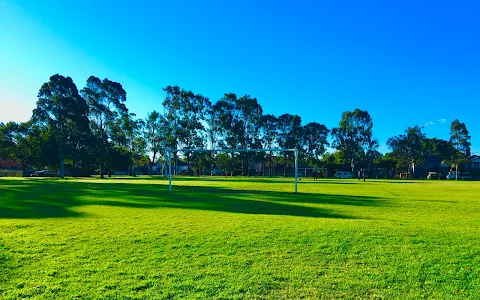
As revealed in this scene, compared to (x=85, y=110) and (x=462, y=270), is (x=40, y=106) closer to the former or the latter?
(x=85, y=110)

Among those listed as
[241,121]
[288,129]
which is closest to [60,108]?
[241,121]

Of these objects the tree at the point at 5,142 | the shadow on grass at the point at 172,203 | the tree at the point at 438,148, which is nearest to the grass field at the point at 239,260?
the shadow on grass at the point at 172,203

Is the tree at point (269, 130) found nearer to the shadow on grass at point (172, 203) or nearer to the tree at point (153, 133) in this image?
the tree at point (153, 133)

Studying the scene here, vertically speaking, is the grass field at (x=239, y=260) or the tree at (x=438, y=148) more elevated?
the tree at (x=438, y=148)

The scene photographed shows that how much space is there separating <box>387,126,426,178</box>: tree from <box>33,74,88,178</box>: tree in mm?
76411

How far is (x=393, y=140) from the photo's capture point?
91.2m

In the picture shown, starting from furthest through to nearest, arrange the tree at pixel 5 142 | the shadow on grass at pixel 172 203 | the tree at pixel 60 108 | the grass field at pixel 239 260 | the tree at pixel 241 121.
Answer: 1. the tree at pixel 241 121
2. the tree at pixel 5 142
3. the tree at pixel 60 108
4. the shadow on grass at pixel 172 203
5. the grass field at pixel 239 260

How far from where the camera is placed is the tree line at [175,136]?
5828 cm

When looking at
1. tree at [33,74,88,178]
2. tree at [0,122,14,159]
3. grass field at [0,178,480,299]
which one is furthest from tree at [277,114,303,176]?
grass field at [0,178,480,299]

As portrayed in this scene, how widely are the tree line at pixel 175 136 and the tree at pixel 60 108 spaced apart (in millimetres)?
146

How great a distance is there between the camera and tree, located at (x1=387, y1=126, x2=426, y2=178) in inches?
3376

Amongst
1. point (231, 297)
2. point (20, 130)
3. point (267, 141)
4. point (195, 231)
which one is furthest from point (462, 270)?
point (267, 141)

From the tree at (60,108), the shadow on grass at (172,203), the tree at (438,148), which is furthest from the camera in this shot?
the tree at (438,148)

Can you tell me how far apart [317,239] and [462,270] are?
256cm
